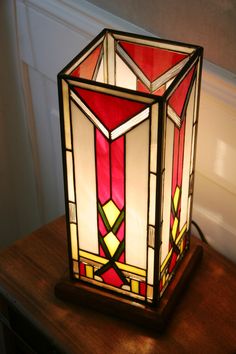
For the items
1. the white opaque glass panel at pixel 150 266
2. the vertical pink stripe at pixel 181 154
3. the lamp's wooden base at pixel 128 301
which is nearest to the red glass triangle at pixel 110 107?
the vertical pink stripe at pixel 181 154

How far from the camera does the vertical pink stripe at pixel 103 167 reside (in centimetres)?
78

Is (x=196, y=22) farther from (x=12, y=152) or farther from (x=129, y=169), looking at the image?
(x=12, y=152)

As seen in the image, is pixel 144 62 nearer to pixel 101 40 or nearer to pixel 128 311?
pixel 101 40

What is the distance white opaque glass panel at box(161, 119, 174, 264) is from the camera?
76 cm

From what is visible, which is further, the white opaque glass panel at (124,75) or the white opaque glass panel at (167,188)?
the white opaque glass panel at (124,75)

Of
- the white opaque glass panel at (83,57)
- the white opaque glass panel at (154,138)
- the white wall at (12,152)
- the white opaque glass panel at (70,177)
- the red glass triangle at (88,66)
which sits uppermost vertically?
the white opaque glass panel at (83,57)

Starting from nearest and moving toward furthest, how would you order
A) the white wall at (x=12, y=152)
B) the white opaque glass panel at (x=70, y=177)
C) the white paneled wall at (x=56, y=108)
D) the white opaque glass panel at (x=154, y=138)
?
the white opaque glass panel at (x=154, y=138) → the white opaque glass panel at (x=70, y=177) → the white paneled wall at (x=56, y=108) → the white wall at (x=12, y=152)

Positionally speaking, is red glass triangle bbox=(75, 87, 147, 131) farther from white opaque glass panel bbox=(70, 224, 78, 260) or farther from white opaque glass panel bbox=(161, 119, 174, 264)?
white opaque glass panel bbox=(70, 224, 78, 260)

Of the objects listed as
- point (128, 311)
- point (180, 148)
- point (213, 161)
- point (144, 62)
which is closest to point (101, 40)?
point (144, 62)

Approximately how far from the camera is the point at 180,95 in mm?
769

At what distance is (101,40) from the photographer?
0.86 metres

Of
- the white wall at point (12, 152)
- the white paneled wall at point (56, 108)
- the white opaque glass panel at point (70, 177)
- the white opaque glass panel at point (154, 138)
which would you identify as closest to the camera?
the white opaque glass panel at point (154, 138)

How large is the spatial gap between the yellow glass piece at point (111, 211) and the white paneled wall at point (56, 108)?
10.9 inches

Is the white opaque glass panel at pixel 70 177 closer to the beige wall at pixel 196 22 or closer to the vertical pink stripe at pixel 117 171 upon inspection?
the vertical pink stripe at pixel 117 171
